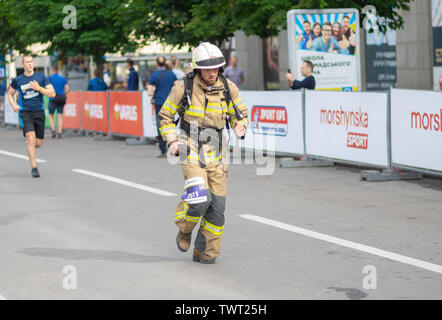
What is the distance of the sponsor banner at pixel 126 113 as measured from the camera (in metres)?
20.6

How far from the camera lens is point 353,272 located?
7.07 metres

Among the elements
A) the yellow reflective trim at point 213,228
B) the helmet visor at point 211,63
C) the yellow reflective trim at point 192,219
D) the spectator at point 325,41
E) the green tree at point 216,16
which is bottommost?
the yellow reflective trim at point 213,228

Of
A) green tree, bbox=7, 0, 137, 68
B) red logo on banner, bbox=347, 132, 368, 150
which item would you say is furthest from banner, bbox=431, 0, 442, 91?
red logo on banner, bbox=347, 132, 368, 150

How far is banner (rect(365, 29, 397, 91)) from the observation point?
25.7m

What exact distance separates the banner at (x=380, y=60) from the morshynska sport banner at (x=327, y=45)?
8607 millimetres

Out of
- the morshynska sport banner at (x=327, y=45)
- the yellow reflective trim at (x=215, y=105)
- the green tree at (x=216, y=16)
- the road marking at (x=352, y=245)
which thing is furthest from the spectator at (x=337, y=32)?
the yellow reflective trim at (x=215, y=105)

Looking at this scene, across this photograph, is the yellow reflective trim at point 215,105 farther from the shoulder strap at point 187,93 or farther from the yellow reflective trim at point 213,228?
the yellow reflective trim at point 213,228

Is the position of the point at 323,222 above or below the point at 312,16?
below

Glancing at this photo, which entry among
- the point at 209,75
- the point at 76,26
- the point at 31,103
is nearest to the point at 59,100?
the point at 76,26

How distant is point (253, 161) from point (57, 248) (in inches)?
309
